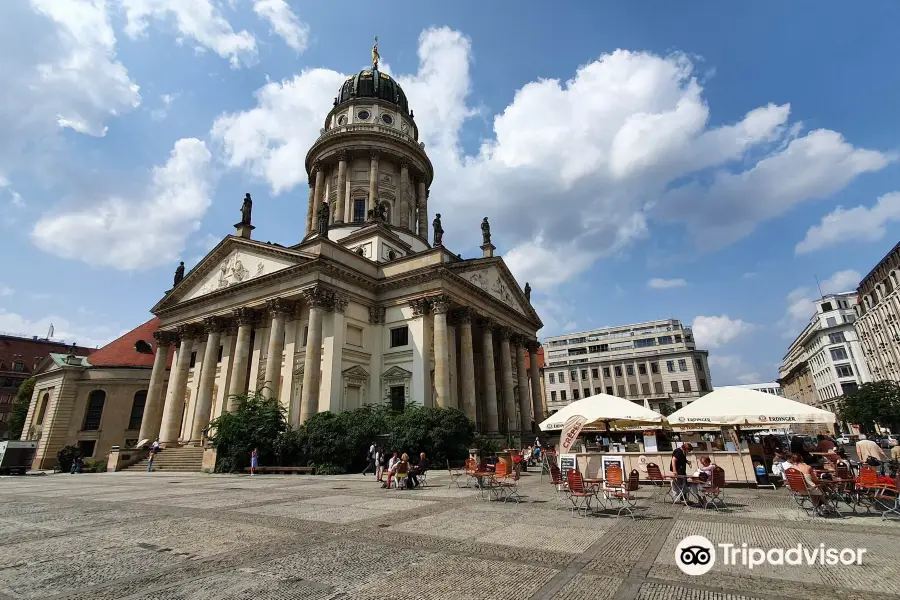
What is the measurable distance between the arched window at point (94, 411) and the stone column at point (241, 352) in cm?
1981

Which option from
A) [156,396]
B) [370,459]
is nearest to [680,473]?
[370,459]

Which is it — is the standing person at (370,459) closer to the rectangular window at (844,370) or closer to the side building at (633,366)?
the side building at (633,366)

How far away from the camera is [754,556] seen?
6.20 meters

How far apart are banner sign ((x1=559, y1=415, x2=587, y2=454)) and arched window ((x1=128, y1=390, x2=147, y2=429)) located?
43739 millimetres

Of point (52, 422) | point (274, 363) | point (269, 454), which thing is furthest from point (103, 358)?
point (269, 454)

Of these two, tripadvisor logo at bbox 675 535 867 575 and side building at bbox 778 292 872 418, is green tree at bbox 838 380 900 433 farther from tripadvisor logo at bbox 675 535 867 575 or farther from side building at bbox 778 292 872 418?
tripadvisor logo at bbox 675 535 867 575

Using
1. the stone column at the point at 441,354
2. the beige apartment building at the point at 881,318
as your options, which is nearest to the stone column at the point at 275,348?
the stone column at the point at 441,354

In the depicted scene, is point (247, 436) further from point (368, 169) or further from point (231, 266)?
point (368, 169)

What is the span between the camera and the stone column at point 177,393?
1310 inches

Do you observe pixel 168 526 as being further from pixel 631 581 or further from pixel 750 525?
pixel 750 525

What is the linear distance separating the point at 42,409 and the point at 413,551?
177ft

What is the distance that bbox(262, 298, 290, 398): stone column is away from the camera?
91.8ft

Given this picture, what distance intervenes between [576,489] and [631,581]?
4600 mm

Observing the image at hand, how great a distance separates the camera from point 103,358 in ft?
143
